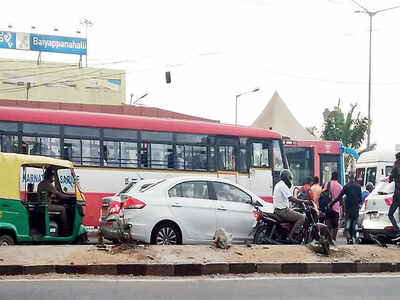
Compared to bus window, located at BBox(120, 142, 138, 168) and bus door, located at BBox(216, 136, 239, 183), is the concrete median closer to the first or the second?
bus window, located at BBox(120, 142, 138, 168)

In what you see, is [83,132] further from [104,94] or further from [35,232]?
[104,94]

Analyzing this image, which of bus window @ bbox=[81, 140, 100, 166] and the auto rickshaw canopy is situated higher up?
bus window @ bbox=[81, 140, 100, 166]

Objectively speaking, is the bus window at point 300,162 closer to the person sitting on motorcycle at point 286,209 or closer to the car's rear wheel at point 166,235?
the person sitting on motorcycle at point 286,209

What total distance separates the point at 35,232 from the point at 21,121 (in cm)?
527

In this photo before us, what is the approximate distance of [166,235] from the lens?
439 inches

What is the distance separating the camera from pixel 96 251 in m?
9.36

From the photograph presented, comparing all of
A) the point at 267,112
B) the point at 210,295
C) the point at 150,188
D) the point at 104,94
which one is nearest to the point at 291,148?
the point at 150,188

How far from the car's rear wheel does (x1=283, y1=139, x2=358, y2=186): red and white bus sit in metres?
12.6

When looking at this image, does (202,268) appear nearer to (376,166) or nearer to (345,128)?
(376,166)

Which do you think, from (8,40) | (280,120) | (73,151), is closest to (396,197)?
(73,151)

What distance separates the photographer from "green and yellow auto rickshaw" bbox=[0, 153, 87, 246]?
10180 mm

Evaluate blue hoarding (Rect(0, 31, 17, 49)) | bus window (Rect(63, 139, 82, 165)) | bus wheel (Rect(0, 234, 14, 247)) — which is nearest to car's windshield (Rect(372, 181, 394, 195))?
bus wheel (Rect(0, 234, 14, 247))

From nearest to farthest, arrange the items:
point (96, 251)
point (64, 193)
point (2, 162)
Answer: point (96, 251) → point (2, 162) → point (64, 193)

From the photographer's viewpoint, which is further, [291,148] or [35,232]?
[291,148]
